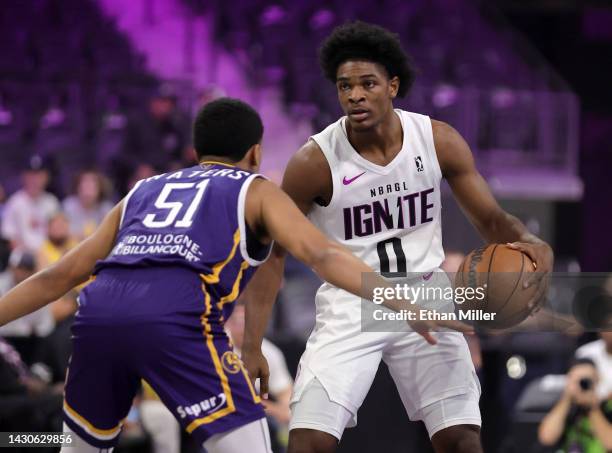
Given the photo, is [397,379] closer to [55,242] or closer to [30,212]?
[55,242]

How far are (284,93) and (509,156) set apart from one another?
2.99 meters

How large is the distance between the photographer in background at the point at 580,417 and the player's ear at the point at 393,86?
2.70 metres

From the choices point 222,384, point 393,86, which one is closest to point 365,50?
point 393,86

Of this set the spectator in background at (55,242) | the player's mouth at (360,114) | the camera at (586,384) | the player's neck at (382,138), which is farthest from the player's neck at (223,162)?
the spectator in background at (55,242)

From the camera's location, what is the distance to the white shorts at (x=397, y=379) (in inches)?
169

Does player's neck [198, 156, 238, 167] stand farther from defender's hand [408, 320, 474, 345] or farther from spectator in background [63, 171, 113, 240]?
spectator in background [63, 171, 113, 240]

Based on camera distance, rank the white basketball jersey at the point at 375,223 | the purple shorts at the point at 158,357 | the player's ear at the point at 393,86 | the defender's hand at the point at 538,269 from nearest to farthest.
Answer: the purple shorts at the point at 158,357 → the defender's hand at the point at 538,269 → the white basketball jersey at the point at 375,223 → the player's ear at the point at 393,86

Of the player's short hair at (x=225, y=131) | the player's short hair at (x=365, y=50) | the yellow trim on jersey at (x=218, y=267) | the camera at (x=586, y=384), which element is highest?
the player's short hair at (x=365, y=50)

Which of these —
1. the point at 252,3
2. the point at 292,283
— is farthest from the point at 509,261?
the point at 252,3

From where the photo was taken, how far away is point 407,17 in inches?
563

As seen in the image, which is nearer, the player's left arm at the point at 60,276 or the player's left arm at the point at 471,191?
the player's left arm at the point at 60,276

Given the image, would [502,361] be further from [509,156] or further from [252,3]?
[252,3]

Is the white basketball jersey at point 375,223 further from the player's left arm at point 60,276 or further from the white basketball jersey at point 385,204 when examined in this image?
the player's left arm at point 60,276

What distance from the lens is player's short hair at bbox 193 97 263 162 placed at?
384 cm
